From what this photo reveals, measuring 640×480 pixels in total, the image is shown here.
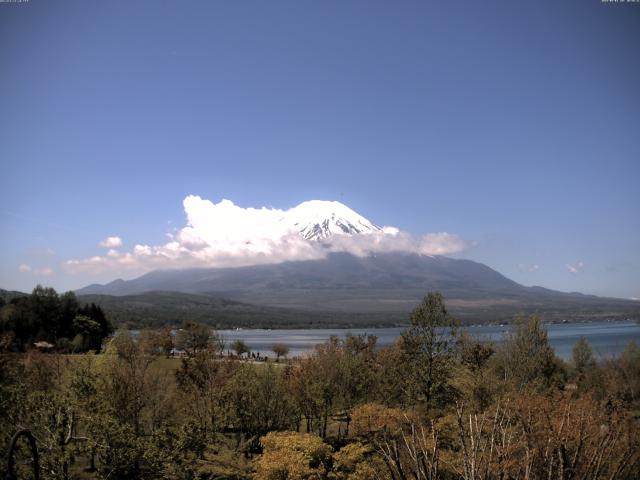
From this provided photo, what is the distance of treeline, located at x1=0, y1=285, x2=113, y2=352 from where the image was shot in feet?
270

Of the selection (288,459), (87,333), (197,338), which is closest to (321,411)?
(288,459)

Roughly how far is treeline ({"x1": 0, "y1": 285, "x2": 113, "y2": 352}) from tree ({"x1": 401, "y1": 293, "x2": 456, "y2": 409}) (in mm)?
67548

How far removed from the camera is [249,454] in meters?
29.0

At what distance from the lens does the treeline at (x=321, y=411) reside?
57.6ft

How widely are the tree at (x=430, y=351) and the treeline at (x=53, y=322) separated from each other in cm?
6755

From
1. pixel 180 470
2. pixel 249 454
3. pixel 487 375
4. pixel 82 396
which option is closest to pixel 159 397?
pixel 249 454

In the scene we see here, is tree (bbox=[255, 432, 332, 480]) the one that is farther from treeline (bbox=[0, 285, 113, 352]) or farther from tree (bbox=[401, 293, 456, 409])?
treeline (bbox=[0, 285, 113, 352])

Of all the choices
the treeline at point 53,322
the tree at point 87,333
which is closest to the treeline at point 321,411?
the tree at point 87,333

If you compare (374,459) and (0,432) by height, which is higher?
(0,432)

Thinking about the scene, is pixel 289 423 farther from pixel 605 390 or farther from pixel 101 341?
pixel 101 341

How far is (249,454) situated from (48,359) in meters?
23.5

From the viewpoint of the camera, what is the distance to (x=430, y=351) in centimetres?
3080

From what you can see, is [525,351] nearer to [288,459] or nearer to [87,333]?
[288,459]

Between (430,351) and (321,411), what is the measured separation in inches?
→ 342
